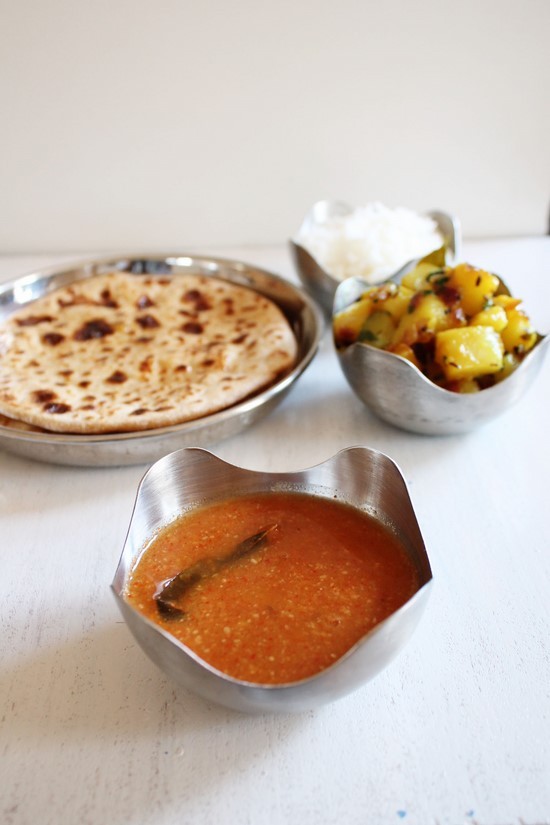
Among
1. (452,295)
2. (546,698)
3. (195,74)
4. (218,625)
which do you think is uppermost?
(195,74)

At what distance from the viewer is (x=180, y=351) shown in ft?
5.28

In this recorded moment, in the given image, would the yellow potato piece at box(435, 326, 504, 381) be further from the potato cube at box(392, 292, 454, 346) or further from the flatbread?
the flatbread

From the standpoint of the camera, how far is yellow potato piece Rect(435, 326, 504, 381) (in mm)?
1275

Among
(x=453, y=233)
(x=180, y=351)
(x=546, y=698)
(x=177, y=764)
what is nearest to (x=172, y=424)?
(x=180, y=351)

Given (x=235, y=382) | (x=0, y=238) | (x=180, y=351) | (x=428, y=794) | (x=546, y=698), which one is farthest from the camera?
(x=0, y=238)

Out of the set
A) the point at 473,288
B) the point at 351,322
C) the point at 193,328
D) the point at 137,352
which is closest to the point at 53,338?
the point at 137,352

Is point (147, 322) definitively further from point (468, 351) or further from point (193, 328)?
point (468, 351)

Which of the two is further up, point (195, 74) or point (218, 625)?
point (195, 74)

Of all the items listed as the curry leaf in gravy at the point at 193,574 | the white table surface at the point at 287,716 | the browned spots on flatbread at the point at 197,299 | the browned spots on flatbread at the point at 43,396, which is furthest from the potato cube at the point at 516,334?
the browned spots on flatbread at the point at 43,396

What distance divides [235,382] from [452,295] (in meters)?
0.44

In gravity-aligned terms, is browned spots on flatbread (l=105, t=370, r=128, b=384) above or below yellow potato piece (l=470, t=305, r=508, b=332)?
below

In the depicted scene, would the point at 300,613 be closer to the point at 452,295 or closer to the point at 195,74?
the point at 452,295

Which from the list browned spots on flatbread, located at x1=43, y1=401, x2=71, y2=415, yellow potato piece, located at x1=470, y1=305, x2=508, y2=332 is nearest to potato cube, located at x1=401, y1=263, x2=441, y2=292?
yellow potato piece, located at x1=470, y1=305, x2=508, y2=332

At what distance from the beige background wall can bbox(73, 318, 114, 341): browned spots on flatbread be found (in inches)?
29.0
